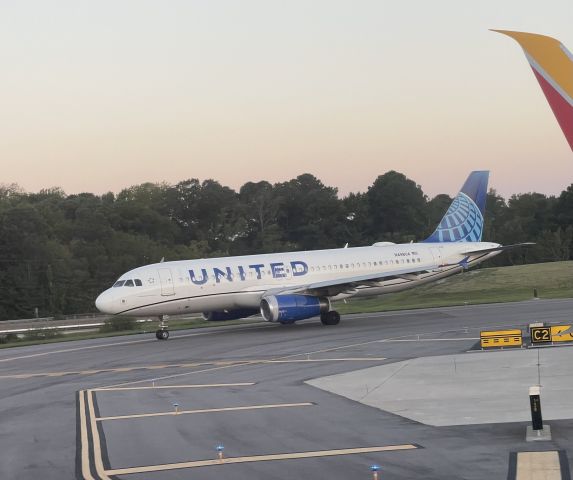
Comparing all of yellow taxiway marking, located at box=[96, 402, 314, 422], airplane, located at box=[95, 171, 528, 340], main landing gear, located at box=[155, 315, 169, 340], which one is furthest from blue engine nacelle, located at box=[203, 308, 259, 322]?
yellow taxiway marking, located at box=[96, 402, 314, 422]

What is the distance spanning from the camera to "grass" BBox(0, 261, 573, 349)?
60750 millimetres

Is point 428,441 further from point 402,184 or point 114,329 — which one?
point 402,184

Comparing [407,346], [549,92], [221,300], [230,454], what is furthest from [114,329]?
[549,92]

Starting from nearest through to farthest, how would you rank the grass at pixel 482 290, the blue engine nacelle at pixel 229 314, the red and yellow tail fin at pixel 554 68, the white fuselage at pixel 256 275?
the red and yellow tail fin at pixel 554 68, the white fuselage at pixel 256 275, the blue engine nacelle at pixel 229 314, the grass at pixel 482 290

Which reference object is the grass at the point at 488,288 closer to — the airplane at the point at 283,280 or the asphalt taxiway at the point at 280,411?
the airplane at the point at 283,280

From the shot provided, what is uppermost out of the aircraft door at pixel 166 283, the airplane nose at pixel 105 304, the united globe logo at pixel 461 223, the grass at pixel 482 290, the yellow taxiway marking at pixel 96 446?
the united globe logo at pixel 461 223

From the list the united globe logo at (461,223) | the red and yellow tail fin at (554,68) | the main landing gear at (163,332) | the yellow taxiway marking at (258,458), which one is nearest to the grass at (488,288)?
the united globe logo at (461,223)

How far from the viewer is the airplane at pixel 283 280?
43.1 m

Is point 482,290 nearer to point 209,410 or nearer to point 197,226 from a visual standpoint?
point 209,410

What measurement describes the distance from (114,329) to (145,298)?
15.9 metres

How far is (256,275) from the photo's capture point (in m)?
45.8

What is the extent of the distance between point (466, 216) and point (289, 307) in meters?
16.0

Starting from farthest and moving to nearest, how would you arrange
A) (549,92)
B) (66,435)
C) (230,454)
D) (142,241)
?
(142,241) → (66,435) → (230,454) → (549,92)

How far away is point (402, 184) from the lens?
151 metres
